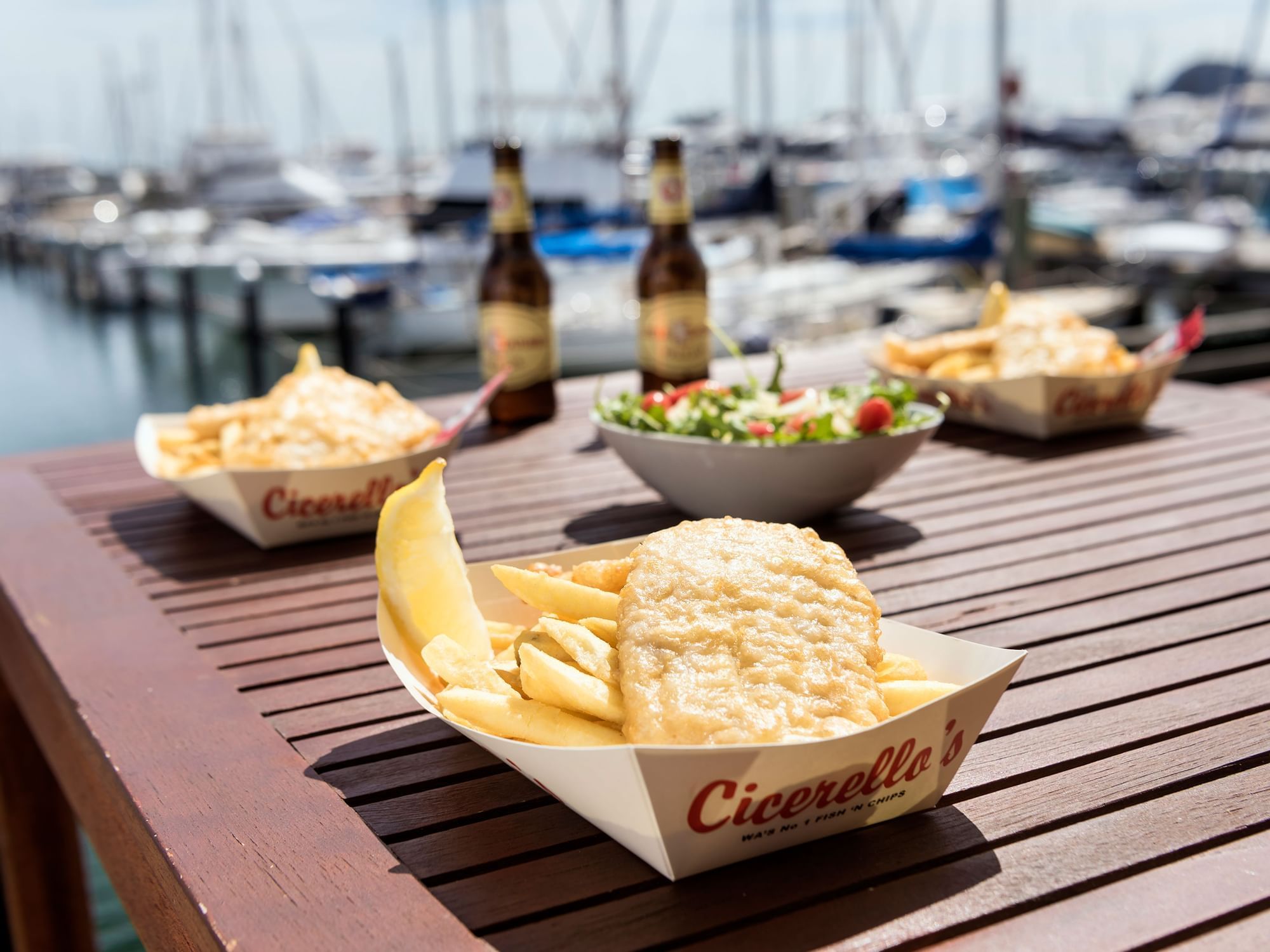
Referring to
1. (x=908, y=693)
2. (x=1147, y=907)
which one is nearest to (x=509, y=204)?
(x=908, y=693)

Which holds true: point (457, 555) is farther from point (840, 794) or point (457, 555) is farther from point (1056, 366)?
point (1056, 366)

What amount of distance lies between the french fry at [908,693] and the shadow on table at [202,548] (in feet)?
4.28

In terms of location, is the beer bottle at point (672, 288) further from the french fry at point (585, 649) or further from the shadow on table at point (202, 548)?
the french fry at point (585, 649)

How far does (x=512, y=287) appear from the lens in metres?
2.95

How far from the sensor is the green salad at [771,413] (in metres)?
2.06

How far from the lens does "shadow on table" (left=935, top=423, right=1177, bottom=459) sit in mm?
2732

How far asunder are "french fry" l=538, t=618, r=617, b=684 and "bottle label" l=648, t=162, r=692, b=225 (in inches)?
74.7

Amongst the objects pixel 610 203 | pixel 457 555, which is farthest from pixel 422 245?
pixel 457 555

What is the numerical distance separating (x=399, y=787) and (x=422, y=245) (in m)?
14.7

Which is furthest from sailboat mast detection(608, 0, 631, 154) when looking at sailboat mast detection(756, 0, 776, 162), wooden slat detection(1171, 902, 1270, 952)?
wooden slat detection(1171, 902, 1270, 952)

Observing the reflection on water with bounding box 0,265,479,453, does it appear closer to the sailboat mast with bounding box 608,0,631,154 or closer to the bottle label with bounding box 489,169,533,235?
the sailboat mast with bounding box 608,0,631,154

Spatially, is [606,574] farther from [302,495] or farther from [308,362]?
[308,362]

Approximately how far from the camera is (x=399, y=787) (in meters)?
1.24

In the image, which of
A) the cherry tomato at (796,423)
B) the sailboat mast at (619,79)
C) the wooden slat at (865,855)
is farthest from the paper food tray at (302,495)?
the sailboat mast at (619,79)
